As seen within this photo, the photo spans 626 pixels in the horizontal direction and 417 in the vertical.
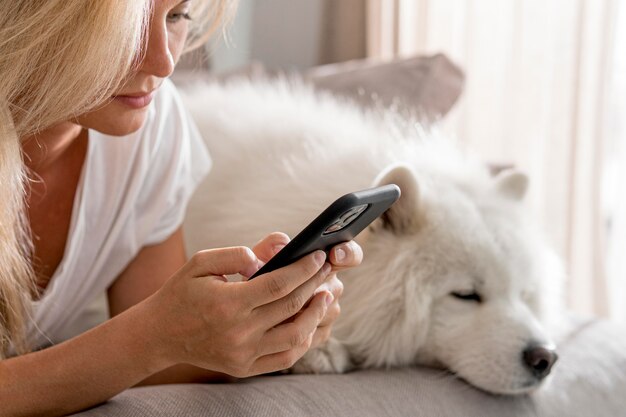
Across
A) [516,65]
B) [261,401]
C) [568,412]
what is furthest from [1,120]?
[516,65]

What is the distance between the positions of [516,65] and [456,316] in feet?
4.54

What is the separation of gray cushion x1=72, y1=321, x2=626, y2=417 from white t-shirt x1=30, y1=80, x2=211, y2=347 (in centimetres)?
33

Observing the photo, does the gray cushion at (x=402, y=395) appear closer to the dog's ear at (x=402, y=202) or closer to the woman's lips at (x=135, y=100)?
the dog's ear at (x=402, y=202)

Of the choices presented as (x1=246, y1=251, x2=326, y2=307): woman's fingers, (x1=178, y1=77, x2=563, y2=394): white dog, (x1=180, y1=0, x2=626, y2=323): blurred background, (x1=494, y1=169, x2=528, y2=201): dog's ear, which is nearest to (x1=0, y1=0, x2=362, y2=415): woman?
(x1=246, y1=251, x2=326, y2=307): woman's fingers

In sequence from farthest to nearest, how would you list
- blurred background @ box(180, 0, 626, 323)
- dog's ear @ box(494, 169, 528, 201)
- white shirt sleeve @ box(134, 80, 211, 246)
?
blurred background @ box(180, 0, 626, 323)
dog's ear @ box(494, 169, 528, 201)
white shirt sleeve @ box(134, 80, 211, 246)

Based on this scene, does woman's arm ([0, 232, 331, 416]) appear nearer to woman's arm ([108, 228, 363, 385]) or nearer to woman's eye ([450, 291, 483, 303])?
woman's arm ([108, 228, 363, 385])

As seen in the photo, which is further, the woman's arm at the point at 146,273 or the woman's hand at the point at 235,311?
the woman's arm at the point at 146,273

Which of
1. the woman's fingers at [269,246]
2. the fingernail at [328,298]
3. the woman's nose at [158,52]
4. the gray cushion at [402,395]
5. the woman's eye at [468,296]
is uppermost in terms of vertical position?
the woman's nose at [158,52]

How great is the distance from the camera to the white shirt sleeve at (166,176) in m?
1.34

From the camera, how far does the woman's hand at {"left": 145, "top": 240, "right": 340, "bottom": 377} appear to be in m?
0.85

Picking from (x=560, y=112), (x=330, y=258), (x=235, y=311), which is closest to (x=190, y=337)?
(x=235, y=311)

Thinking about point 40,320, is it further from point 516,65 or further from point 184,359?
point 516,65

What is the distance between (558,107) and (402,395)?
1.48m

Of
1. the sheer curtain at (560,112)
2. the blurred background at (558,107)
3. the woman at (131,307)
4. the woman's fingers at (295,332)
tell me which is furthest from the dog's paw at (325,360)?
the sheer curtain at (560,112)
